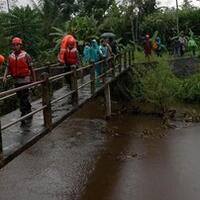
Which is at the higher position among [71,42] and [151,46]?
[71,42]

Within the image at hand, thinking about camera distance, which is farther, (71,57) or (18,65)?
(71,57)

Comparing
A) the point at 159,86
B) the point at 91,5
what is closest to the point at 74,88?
the point at 159,86

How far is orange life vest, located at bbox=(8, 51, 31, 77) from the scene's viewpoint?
30.7 ft

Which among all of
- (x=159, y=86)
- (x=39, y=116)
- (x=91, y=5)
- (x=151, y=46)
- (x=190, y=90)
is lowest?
(x=190, y=90)

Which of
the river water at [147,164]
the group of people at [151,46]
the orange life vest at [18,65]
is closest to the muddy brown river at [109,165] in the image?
the river water at [147,164]

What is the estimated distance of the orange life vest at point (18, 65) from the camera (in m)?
9.36

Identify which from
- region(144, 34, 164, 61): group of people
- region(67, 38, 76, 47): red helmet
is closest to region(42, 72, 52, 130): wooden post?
region(67, 38, 76, 47): red helmet

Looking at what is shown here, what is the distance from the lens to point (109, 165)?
47.6 ft

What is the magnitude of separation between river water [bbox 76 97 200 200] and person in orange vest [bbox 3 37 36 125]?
320 centimetres

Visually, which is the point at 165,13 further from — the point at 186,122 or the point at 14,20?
the point at 186,122

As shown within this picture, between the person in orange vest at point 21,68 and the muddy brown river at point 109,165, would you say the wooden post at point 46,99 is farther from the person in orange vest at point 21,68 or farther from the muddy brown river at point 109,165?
the muddy brown river at point 109,165

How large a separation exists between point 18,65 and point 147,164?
20.3 ft

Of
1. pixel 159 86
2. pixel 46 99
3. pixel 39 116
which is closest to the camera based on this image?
pixel 46 99

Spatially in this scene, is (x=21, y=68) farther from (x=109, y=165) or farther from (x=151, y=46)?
(x=151, y=46)
